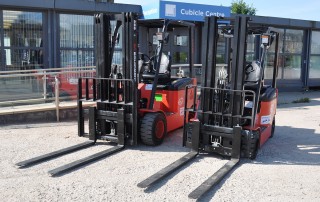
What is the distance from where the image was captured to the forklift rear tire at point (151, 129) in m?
7.08

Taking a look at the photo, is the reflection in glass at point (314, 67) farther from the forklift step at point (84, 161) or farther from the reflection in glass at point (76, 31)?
the forklift step at point (84, 161)

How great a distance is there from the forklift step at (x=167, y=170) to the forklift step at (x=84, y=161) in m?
1.35

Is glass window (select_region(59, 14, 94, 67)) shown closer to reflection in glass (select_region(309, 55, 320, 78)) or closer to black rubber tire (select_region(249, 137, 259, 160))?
black rubber tire (select_region(249, 137, 259, 160))

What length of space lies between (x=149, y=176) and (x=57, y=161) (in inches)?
71.8

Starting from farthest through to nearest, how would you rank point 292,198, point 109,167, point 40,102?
point 40,102 → point 109,167 → point 292,198

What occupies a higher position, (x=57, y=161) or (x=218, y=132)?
(x=218, y=132)

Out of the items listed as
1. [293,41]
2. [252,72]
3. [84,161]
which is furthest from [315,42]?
[84,161]

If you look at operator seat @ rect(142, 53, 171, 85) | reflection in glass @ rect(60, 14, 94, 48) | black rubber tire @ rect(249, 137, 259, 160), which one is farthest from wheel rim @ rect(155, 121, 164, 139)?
reflection in glass @ rect(60, 14, 94, 48)

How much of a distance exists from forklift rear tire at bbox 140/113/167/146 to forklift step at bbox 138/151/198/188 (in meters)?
0.95

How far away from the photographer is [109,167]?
19.4 ft

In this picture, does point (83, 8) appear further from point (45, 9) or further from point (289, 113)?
point (289, 113)

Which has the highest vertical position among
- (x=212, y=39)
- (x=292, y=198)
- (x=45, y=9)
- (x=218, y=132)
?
(x=45, y=9)

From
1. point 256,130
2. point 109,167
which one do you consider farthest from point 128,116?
point 256,130

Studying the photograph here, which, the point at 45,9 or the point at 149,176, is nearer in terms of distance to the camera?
the point at 149,176
